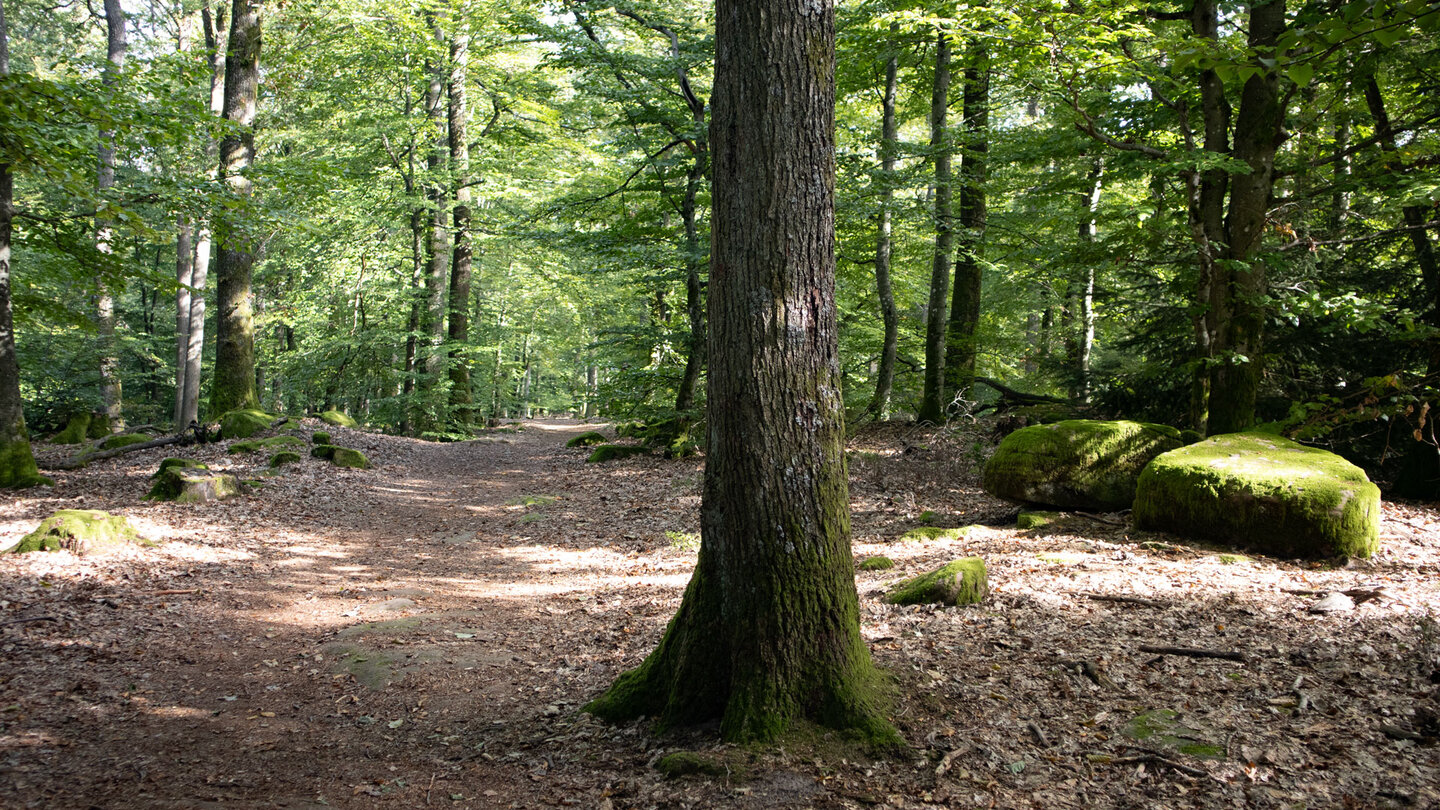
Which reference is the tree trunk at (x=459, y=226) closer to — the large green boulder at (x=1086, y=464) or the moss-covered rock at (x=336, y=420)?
the moss-covered rock at (x=336, y=420)

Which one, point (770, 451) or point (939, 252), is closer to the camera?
point (770, 451)

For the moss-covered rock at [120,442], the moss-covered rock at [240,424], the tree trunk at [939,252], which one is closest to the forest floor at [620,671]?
the moss-covered rock at [240,424]

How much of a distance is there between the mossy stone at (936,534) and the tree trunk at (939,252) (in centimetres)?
511

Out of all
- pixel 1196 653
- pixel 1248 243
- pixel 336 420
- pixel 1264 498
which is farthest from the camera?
pixel 336 420

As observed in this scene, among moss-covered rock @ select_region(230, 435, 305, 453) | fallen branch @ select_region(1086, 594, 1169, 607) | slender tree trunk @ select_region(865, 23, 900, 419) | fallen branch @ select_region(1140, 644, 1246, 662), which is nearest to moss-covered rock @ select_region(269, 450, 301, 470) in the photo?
moss-covered rock @ select_region(230, 435, 305, 453)

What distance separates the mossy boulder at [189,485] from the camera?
9211 mm

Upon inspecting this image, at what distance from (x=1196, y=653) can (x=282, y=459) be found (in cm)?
1210

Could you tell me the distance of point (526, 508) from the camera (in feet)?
36.4

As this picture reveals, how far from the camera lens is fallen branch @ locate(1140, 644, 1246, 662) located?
416 cm

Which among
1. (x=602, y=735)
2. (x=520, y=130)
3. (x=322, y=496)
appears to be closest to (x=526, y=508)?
(x=322, y=496)

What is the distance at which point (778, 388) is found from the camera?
349 centimetres

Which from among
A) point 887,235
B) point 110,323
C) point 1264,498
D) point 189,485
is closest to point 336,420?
point 110,323

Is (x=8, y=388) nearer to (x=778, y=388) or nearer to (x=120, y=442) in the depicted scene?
(x=120, y=442)

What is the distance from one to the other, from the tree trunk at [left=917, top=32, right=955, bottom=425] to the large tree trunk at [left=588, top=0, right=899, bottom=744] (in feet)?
27.2
